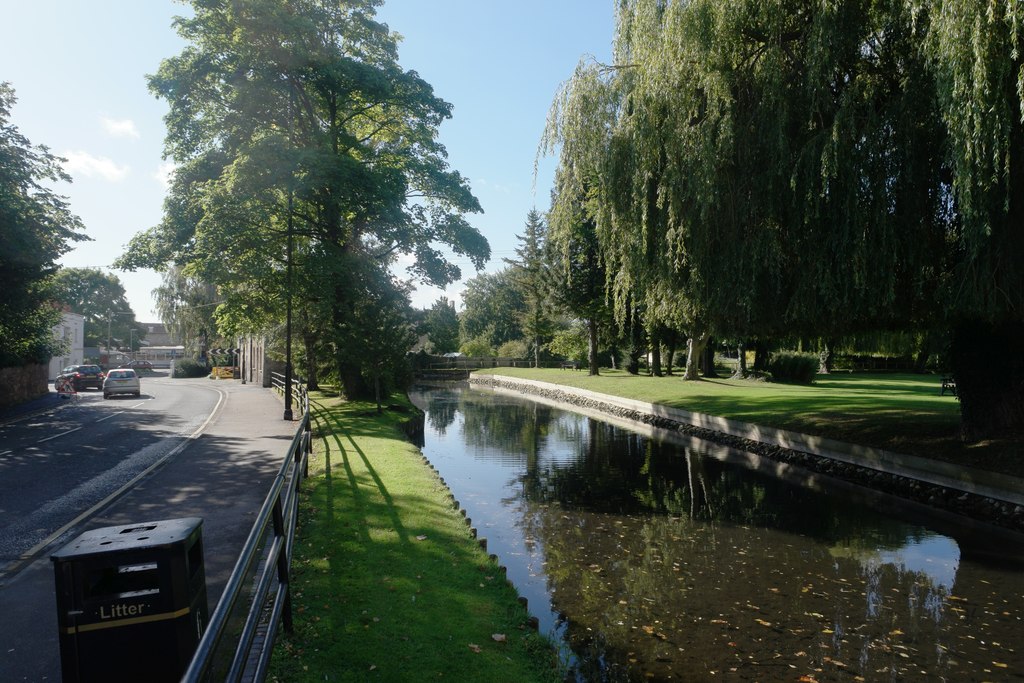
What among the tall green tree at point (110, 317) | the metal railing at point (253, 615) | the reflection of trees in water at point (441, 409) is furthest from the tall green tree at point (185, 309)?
the metal railing at point (253, 615)

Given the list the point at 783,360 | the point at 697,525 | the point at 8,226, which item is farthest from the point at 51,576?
the point at 783,360

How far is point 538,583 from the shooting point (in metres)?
8.96

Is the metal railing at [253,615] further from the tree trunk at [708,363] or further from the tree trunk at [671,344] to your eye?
the tree trunk at [708,363]

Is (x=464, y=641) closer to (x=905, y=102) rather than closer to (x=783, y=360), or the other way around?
(x=905, y=102)

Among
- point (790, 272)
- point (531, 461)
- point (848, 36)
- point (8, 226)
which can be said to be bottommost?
point (531, 461)

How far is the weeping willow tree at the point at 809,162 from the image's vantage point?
10750 mm

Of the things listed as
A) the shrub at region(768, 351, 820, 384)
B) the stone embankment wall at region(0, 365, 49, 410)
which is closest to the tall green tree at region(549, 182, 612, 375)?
the shrub at region(768, 351, 820, 384)

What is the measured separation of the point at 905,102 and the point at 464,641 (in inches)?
488

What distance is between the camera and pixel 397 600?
6750 millimetres

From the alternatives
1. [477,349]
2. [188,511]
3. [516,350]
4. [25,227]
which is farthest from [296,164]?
[477,349]

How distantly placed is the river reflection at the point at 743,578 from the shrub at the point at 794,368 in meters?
24.5

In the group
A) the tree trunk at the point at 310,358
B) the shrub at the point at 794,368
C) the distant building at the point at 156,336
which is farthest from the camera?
the distant building at the point at 156,336

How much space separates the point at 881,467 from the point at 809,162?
7.41 m

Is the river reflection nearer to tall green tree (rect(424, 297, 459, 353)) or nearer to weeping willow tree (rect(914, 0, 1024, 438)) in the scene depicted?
weeping willow tree (rect(914, 0, 1024, 438))
